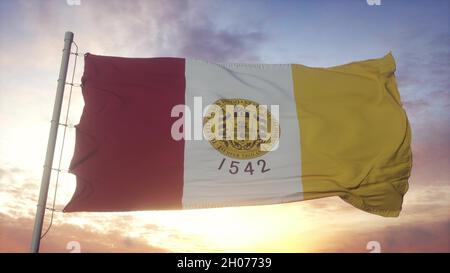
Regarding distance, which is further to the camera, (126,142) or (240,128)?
(240,128)

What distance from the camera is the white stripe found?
6.78 metres

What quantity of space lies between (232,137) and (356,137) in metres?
2.05

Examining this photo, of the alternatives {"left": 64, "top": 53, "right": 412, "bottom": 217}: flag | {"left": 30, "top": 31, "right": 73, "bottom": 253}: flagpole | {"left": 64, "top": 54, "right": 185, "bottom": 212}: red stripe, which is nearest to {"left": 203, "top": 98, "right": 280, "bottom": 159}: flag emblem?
{"left": 64, "top": 53, "right": 412, "bottom": 217}: flag

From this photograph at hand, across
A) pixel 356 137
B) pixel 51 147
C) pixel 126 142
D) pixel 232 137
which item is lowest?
pixel 51 147

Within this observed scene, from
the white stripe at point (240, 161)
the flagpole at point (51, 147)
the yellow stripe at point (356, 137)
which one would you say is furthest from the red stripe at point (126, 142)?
the yellow stripe at point (356, 137)

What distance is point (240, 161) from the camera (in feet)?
22.7

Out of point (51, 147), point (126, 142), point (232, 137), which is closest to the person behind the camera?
point (51, 147)

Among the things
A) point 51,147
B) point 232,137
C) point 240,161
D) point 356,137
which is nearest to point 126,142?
point 51,147

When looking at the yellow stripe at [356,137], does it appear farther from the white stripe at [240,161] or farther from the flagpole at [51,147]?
the flagpole at [51,147]

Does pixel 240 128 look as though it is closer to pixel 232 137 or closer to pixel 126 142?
pixel 232 137

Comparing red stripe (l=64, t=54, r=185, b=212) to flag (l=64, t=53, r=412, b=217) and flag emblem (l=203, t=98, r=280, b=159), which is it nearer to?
flag (l=64, t=53, r=412, b=217)

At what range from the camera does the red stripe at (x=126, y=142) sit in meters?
6.49

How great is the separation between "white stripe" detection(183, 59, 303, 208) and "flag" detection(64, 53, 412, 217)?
2 cm
